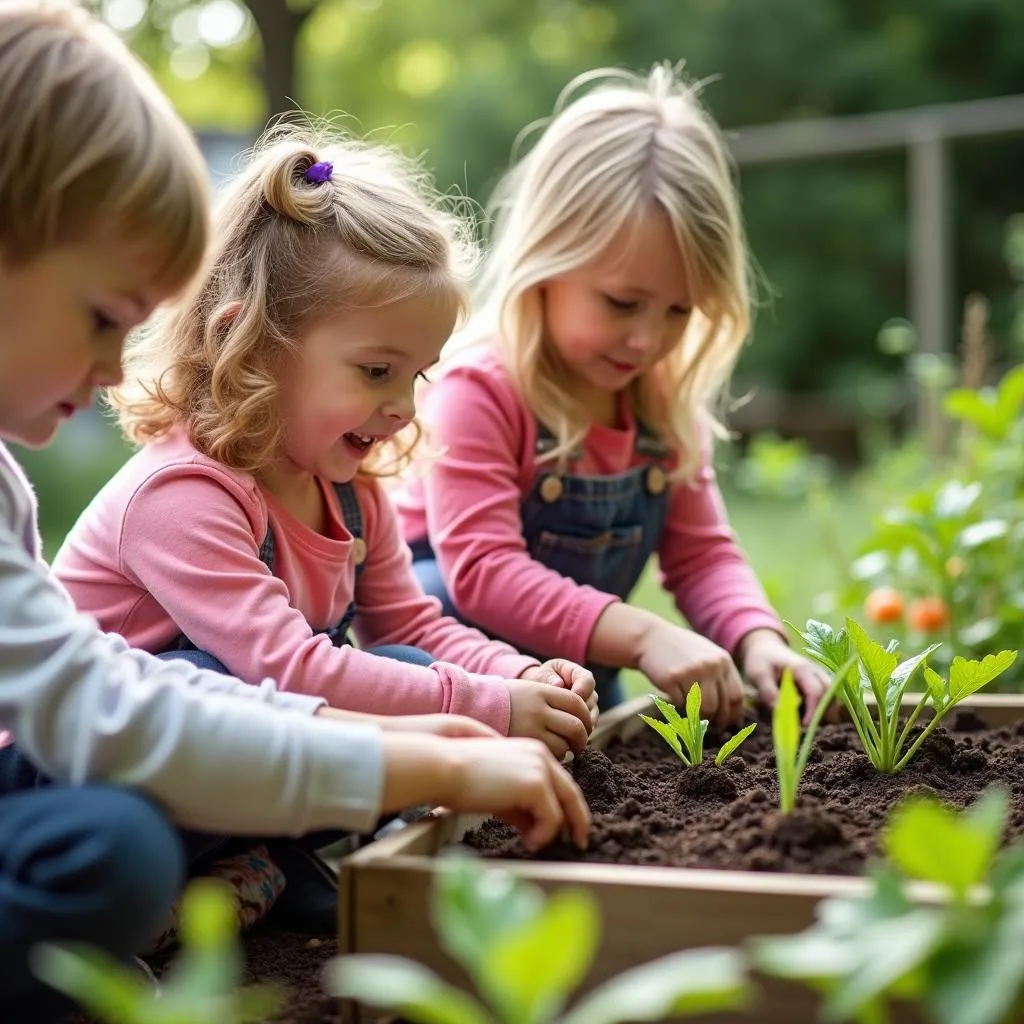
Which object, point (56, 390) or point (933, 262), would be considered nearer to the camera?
point (56, 390)

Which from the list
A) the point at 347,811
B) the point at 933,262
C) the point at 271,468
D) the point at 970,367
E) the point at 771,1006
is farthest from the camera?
the point at 933,262

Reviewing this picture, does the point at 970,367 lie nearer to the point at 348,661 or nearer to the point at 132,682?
the point at 348,661

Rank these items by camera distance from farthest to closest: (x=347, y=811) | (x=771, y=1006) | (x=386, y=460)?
1. (x=386, y=460)
2. (x=347, y=811)
3. (x=771, y=1006)

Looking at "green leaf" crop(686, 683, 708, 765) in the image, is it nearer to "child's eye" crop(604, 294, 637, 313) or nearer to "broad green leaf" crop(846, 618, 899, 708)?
"broad green leaf" crop(846, 618, 899, 708)

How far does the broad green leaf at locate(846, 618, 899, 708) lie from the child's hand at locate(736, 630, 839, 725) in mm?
366

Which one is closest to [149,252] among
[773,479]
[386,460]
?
[386,460]

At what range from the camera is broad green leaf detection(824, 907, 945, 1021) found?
0.93m

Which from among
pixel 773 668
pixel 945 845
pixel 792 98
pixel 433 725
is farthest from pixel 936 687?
pixel 792 98

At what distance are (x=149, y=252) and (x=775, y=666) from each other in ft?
4.47

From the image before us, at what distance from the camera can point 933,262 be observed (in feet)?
21.0

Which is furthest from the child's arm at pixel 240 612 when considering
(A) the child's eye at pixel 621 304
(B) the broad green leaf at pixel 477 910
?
(A) the child's eye at pixel 621 304

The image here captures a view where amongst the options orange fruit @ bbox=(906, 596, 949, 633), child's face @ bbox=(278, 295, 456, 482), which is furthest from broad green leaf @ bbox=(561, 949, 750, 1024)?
orange fruit @ bbox=(906, 596, 949, 633)

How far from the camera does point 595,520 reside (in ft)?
8.58

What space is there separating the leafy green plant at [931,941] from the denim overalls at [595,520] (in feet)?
5.06
